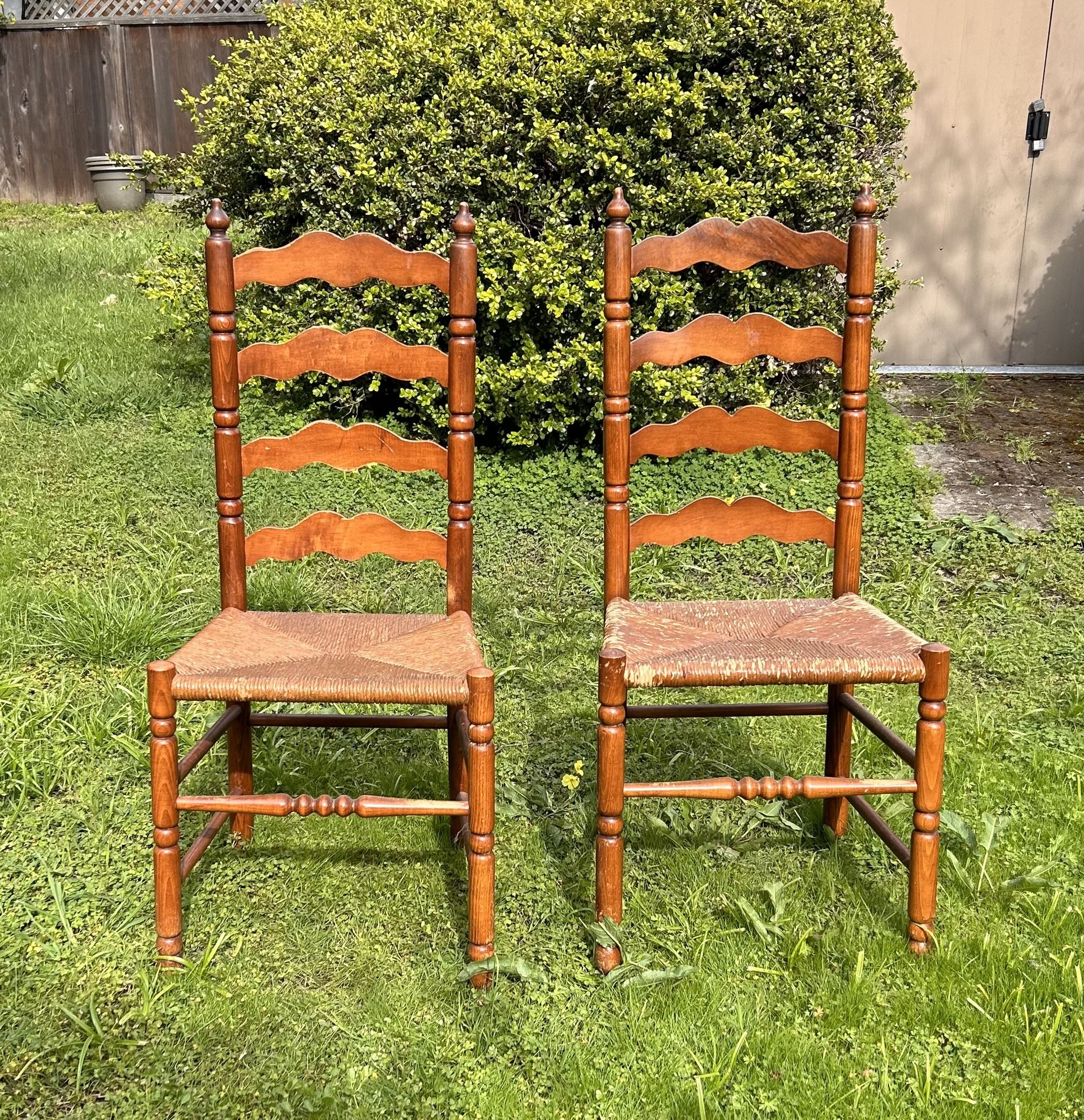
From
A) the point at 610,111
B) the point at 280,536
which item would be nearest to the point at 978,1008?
the point at 280,536

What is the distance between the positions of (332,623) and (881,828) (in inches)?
48.3

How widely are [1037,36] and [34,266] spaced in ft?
19.7

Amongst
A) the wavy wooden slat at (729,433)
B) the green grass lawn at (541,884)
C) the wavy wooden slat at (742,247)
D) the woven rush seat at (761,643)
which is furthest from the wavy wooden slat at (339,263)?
the green grass lawn at (541,884)

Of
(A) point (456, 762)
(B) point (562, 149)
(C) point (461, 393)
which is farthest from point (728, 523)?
(B) point (562, 149)

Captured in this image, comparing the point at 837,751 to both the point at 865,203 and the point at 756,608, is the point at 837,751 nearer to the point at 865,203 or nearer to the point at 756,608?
the point at 756,608

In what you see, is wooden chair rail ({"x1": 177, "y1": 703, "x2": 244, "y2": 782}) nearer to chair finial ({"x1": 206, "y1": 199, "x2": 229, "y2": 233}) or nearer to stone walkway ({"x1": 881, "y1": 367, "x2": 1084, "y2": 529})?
chair finial ({"x1": 206, "y1": 199, "x2": 229, "y2": 233})

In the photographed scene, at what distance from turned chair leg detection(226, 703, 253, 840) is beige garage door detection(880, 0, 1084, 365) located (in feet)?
15.5

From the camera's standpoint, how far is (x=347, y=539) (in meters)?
2.52

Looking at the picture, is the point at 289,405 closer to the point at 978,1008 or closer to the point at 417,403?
the point at 417,403

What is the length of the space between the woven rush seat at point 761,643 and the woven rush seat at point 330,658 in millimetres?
327

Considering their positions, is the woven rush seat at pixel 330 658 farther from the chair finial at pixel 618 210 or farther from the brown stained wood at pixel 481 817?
the chair finial at pixel 618 210

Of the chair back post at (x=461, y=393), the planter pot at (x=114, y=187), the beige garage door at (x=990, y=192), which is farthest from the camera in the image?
the planter pot at (x=114, y=187)

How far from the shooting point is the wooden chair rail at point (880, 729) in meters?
2.27

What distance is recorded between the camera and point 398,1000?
218 cm
